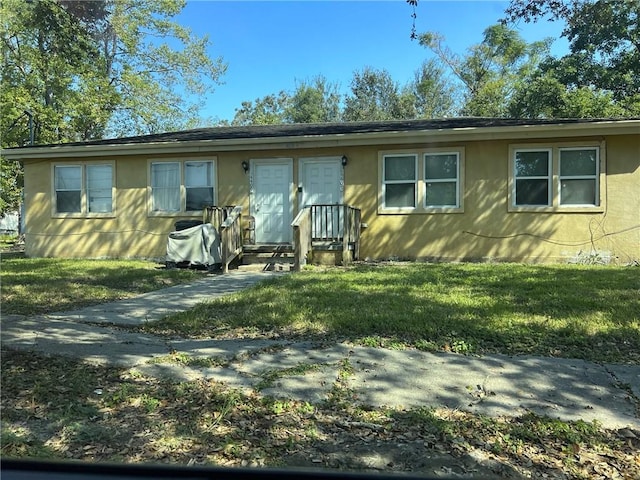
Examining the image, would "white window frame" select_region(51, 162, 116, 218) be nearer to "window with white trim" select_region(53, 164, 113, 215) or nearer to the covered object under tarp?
"window with white trim" select_region(53, 164, 113, 215)

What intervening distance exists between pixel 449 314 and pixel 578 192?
6.88 meters

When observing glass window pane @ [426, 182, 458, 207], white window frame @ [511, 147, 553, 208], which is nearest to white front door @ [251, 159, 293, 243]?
glass window pane @ [426, 182, 458, 207]

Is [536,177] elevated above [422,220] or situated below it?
above

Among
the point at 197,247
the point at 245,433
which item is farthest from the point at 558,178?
the point at 245,433

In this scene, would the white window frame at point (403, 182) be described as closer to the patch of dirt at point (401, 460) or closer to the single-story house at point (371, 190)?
the single-story house at point (371, 190)

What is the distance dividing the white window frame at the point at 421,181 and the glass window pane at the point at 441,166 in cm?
6

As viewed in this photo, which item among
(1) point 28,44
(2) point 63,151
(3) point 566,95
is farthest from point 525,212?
(1) point 28,44

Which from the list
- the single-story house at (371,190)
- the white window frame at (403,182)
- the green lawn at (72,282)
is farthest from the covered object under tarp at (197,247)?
the white window frame at (403,182)

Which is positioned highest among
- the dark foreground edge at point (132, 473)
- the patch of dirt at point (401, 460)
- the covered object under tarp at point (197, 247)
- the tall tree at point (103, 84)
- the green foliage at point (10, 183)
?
the tall tree at point (103, 84)

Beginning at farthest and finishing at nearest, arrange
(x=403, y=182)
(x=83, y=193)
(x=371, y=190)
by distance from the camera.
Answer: (x=83, y=193) < (x=371, y=190) < (x=403, y=182)

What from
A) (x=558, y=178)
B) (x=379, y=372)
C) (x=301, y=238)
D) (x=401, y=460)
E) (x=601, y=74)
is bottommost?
(x=401, y=460)

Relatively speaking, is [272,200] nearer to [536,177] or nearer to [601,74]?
[536,177]

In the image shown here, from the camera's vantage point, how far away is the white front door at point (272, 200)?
1202 centimetres

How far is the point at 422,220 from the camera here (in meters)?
11.3
